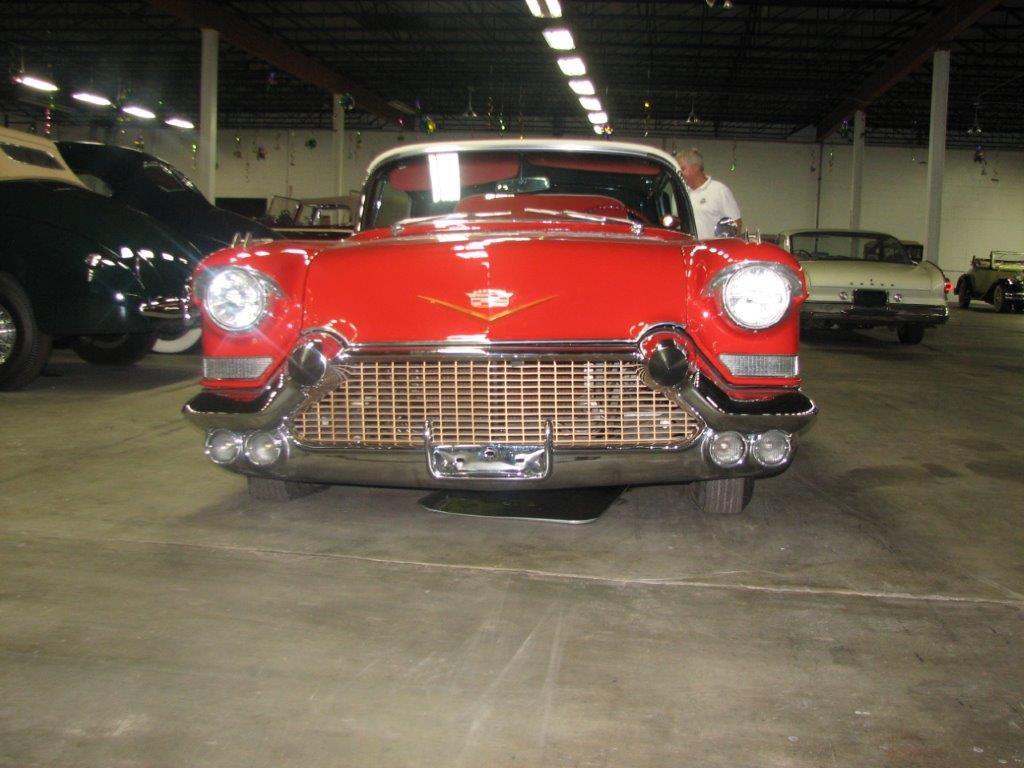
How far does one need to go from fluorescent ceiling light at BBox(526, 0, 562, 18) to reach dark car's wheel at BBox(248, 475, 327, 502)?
1196 centimetres

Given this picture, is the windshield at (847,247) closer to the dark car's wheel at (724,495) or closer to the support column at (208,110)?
the dark car's wheel at (724,495)

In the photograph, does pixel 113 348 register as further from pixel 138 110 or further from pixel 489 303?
pixel 138 110

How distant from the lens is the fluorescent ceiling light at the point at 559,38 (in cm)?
1568

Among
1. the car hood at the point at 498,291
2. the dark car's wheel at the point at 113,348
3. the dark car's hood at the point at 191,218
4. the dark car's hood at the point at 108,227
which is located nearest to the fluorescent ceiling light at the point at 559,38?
the dark car's hood at the point at 191,218

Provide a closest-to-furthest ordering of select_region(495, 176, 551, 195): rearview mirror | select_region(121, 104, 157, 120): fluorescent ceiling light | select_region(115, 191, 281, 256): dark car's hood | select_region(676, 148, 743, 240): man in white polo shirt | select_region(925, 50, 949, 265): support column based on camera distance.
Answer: select_region(495, 176, 551, 195): rearview mirror < select_region(676, 148, 743, 240): man in white polo shirt < select_region(115, 191, 281, 256): dark car's hood < select_region(925, 50, 949, 265): support column < select_region(121, 104, 157, 120): fluorescent ceiling light

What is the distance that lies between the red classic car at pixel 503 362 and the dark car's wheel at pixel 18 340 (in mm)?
3553

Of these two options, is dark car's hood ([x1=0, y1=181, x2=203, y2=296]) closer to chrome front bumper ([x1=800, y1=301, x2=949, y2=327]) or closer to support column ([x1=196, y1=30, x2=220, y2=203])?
chrome front bumper ([x1=800, y1=301, x2=949, y2=327])

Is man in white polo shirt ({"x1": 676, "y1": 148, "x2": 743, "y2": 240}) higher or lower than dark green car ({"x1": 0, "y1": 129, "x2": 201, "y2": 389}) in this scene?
higher

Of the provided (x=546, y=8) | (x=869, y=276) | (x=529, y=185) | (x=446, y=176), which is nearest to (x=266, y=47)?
(x=546, y=8)

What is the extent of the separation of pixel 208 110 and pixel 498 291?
16348 millimetres

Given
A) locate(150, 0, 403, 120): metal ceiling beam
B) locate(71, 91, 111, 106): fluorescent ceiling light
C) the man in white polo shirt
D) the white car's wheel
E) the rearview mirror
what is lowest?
the white car's wheel

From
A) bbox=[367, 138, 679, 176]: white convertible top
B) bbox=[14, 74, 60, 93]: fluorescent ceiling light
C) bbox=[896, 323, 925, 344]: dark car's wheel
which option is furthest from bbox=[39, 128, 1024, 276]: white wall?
bbox=[367, 138, 679, 176]: white convertible top

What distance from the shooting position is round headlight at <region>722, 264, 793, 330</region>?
3.06m

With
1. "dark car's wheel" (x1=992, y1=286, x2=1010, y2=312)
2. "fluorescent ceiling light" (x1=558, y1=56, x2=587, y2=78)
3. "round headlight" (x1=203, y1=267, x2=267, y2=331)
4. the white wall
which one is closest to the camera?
"round headlight" (x1=203, y1=267, x2=267, y2=331)
